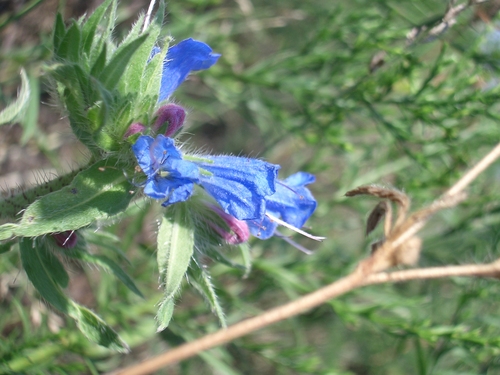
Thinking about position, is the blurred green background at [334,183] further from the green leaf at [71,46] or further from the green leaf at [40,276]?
the green leaf at [71,46]

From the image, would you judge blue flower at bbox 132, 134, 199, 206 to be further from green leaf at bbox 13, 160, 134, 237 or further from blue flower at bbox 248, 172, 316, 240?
blue flower at bbox 248, 172, 316, 240

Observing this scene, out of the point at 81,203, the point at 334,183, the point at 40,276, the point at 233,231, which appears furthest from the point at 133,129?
the point at 334,183

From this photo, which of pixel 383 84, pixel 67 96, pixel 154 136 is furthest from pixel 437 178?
pixel 67 96

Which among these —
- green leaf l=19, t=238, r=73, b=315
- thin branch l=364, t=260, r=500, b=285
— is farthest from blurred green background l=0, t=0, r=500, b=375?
thin branch l=364, t=260, r=500, b=285

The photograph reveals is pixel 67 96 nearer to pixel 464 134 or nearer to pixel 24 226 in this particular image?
pixel 24 226

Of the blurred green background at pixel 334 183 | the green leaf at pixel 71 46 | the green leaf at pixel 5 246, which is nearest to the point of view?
the green leaf at pixel 71 46

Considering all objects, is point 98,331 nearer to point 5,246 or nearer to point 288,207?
point 5,246

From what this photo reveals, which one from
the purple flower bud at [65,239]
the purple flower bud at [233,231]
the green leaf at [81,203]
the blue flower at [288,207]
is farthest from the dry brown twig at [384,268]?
the green leaf at [81,203]
